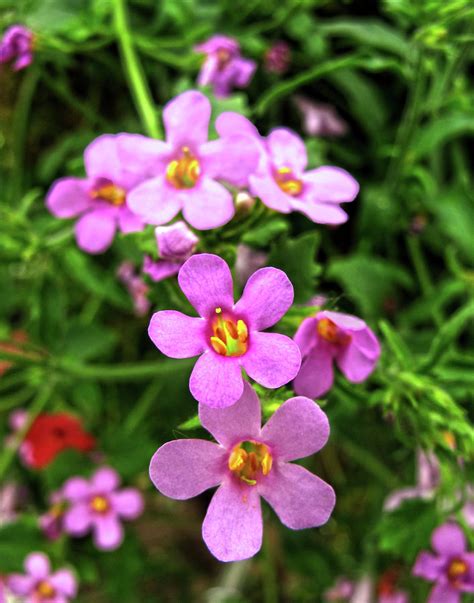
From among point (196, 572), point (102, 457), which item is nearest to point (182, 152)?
point (102, 457)

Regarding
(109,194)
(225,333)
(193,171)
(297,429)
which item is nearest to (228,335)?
(225,333)

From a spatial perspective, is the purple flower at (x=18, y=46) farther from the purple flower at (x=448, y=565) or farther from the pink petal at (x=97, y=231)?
the purple flower at (x=448, y=565)

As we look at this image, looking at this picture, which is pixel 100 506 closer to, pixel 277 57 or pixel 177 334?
pixel 177 334

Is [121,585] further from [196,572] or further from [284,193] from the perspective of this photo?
[284,193]

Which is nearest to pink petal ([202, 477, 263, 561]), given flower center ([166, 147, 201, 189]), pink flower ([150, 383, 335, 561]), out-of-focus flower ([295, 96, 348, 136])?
pink flower ([150, 383, 335, 561])

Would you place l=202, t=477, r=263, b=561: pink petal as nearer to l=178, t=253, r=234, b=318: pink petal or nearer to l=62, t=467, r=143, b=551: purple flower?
l=178, t=253, r=234, b=318: pink petal
